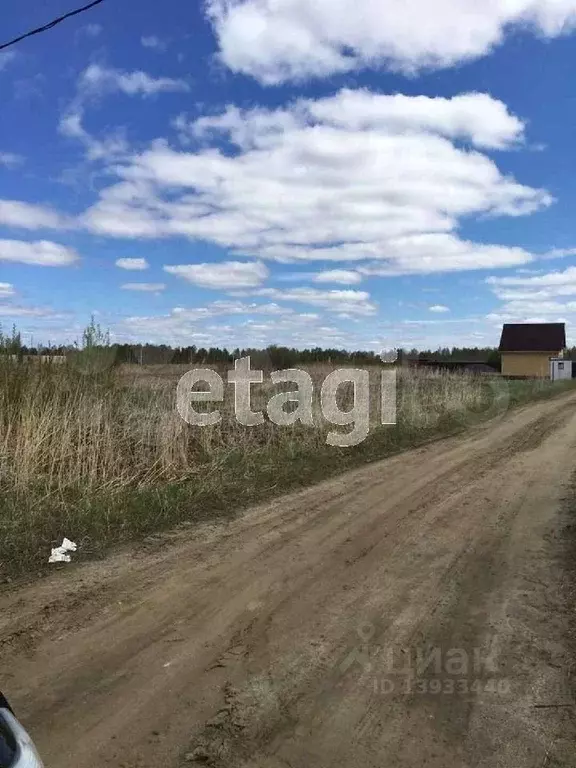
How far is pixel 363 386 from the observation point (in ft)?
56.9

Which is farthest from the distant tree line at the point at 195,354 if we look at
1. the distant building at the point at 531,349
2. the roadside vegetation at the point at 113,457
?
the distant building at the point at 531,349

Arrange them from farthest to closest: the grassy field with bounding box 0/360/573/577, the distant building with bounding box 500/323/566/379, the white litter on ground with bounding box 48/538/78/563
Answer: the distant building with bounding box 500/323/566/379 < the grassy field with bounding box 0/360/573/577 < the white litter on ground with bounding box 48/538/78/563

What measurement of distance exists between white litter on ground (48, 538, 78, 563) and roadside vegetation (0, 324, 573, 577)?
97mm

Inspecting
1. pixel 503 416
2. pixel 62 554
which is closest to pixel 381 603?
pixel 62 554

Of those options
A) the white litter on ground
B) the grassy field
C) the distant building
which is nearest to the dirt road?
the white litter on ground

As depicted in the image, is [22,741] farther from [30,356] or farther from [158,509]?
[30,356]

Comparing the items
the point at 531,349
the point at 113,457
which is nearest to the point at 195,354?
the point at 113,457

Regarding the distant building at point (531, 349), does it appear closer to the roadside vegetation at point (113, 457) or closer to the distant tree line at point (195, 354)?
the distant tree line at point (195, 354)

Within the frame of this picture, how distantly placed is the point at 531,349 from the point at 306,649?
195 ft

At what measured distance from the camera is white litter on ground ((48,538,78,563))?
5.59 metres

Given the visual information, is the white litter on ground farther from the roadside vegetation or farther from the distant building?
the distant building

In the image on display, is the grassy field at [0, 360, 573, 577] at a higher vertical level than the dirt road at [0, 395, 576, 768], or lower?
higher

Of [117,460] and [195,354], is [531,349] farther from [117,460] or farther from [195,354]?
[117,460]

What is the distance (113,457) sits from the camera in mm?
8391
